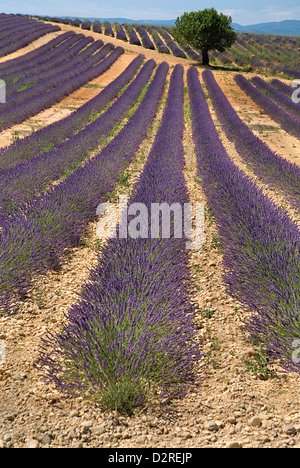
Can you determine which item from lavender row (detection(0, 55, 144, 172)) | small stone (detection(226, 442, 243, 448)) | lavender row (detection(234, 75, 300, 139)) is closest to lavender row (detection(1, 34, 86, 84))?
lavender row (detection(0, 55, 144, 172))

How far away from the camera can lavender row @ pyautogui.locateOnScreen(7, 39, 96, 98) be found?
1355 centimetres

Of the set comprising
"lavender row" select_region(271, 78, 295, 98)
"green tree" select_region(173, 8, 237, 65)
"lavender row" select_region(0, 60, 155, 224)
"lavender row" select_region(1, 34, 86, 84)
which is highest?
"green tree" select_region(173, 8, 237, 65)

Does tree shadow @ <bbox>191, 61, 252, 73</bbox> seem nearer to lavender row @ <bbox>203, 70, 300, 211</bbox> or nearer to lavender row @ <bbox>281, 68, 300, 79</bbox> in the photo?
lavender row @ <bbox>281, 68, 300, 79</bbox>

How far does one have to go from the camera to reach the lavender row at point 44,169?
521 cm

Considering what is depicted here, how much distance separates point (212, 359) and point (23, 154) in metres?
6.55

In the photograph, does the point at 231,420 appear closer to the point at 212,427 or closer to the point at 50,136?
the point at 212,427

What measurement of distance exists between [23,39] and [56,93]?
569 inches

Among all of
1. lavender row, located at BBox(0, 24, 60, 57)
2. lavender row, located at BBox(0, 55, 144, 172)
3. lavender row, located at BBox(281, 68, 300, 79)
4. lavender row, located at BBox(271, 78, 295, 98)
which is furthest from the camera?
lavender row, located at BBox(0, 24, 60, 57)

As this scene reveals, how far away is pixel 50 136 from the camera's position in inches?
363

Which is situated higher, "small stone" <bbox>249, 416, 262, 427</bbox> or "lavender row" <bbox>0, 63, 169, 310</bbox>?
"lavender row" <bbox>0, 63, 169, 310</bbox>

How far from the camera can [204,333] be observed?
296 centimetres

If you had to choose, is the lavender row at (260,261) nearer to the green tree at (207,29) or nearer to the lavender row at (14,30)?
the green tree at (207,29)

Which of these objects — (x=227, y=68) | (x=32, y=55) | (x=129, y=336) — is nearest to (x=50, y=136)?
(x=129, y=336)

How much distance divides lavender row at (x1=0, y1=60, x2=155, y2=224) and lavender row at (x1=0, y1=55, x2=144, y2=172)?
0.50m
